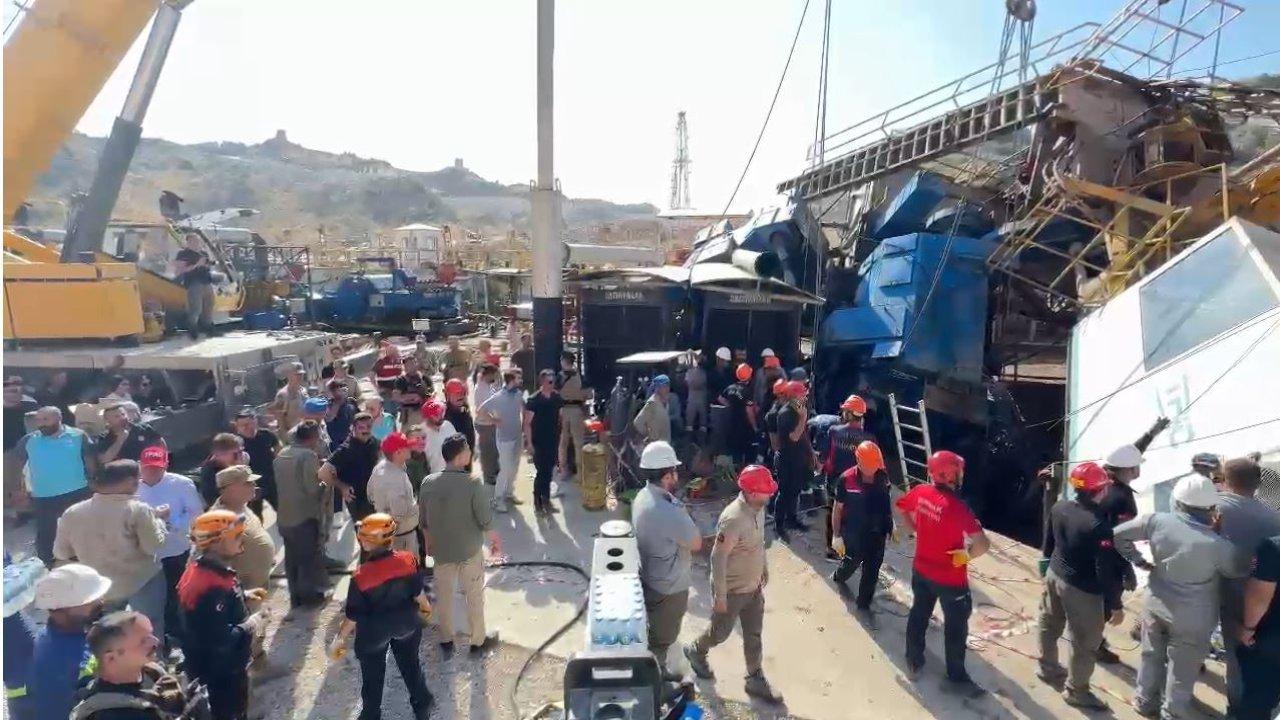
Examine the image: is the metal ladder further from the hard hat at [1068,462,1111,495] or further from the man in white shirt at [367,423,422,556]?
the man in white shirt at [367,423,422,556]

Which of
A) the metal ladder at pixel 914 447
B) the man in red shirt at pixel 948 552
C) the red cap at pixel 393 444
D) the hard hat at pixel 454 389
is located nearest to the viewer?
the man in red shirt at pixel 948 552

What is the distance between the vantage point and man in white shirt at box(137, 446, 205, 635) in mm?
4891

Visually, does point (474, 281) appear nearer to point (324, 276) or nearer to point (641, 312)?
point (324, 276)

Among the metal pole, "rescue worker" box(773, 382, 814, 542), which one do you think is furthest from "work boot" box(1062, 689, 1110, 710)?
the metal pole

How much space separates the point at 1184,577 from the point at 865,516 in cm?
210

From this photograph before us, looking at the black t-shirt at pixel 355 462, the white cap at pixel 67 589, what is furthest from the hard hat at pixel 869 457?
the white cap at pixel 67 589

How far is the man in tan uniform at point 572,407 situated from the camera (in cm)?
862

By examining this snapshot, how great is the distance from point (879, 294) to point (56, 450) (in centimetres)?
1034

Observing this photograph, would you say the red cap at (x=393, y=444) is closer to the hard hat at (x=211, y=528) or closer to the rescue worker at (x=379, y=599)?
the rescue worker at (x=379, y=599)

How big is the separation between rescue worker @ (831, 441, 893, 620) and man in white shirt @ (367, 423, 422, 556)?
3.43 m

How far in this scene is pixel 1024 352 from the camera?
1138 centimetres

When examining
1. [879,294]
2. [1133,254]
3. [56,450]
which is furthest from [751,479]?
[879,294]

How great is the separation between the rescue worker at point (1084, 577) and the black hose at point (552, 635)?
3.13 metres

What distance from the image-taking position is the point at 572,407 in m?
8.79
